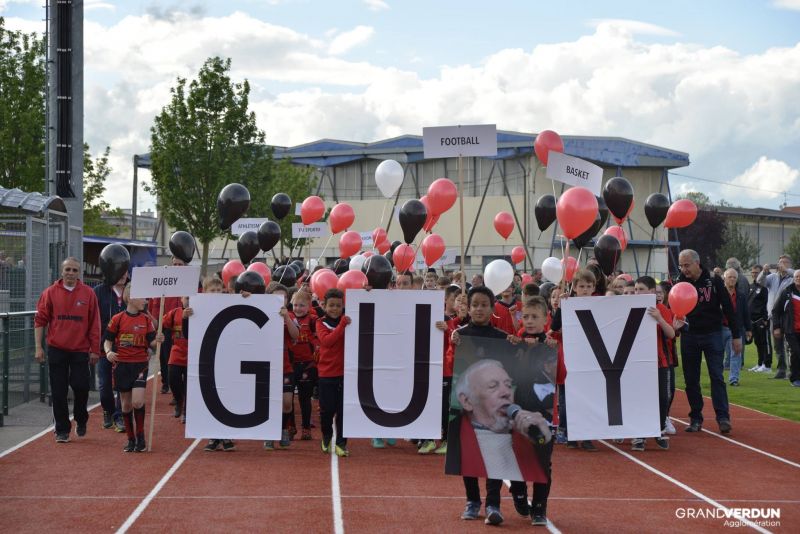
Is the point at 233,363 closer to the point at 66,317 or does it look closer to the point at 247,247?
the point at 66,317

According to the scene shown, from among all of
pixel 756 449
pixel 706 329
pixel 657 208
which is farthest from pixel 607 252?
pixel 756 449

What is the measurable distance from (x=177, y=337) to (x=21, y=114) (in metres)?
24.6

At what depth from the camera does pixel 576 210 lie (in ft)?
39.6

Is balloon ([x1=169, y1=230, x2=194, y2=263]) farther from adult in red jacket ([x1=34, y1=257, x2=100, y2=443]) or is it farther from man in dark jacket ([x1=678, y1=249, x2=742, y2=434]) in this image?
man in dark jacket ([x1=678, y1=249, x2=742, y2=434])

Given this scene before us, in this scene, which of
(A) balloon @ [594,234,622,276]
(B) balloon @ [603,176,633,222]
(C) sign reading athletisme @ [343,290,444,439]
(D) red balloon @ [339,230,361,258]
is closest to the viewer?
(C) sign reading athletisme @ [343,290,444,439]

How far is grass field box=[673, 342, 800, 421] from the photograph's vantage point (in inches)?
631

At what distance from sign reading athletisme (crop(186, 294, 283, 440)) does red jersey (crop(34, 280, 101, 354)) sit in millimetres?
1684

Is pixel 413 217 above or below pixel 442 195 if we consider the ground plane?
below

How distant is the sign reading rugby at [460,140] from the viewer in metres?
11.6

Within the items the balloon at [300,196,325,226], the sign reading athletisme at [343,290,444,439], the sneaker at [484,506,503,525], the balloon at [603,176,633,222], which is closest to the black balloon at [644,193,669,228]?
the balloon at [603,176,633,222]

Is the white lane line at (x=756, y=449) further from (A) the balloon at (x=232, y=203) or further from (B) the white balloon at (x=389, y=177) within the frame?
(A) the balloon at (x=232, y=203)

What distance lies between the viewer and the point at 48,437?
40.7 ft

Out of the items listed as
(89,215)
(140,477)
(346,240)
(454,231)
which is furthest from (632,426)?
(454,231)

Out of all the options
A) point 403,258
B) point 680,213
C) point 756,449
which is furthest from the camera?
point 680,213
